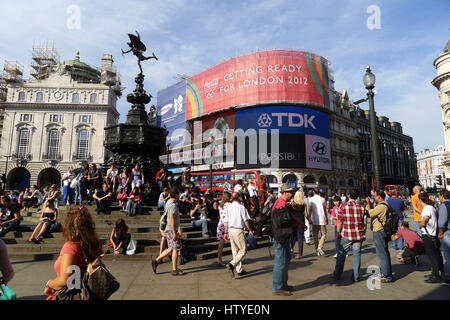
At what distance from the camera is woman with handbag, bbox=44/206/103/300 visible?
2225 mm

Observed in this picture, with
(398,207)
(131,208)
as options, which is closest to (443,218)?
(398,207)

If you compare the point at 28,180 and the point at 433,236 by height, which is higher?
the point at 28,180

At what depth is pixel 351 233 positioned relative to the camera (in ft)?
16.4

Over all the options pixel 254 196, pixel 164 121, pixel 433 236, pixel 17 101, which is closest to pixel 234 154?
pixel 164 121

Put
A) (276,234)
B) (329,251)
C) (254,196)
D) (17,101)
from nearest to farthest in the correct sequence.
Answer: (276,234)
(329,251)
(254,196)
(17,101)

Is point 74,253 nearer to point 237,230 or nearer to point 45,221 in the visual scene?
point 237,230

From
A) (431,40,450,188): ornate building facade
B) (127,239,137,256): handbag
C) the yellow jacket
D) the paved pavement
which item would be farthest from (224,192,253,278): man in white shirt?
(431,40,450,188): ornate building facade

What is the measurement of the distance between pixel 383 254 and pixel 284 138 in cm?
3456

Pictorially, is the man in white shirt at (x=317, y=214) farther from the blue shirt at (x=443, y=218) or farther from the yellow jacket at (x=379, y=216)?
the blue shirt at (x=443, y=218)

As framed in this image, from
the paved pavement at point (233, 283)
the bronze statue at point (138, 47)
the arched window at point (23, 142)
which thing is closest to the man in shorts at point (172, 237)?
the paved pavement at point (233, 283)

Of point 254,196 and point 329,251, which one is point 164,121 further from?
point 329,251
